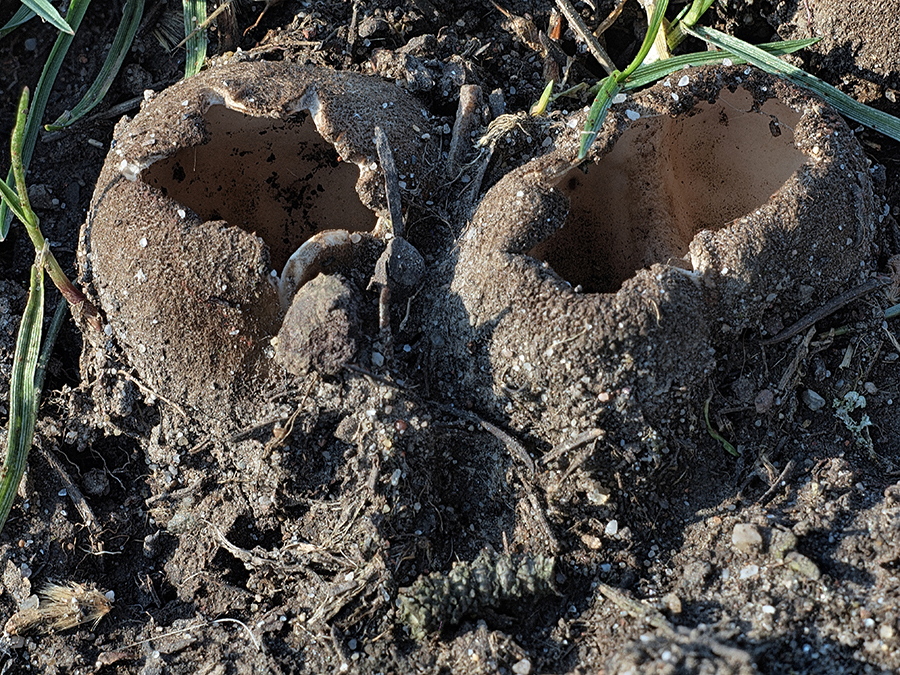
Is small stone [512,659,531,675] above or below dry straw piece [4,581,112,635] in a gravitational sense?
below

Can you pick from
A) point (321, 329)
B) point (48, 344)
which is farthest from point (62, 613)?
point (321, 329)

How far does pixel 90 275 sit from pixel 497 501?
1063 mm

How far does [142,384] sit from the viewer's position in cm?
186

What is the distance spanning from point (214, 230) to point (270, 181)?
433 millimetres

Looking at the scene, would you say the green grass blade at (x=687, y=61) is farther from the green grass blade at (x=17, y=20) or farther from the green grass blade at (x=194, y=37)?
the green grass blade at (x=17, y=20)

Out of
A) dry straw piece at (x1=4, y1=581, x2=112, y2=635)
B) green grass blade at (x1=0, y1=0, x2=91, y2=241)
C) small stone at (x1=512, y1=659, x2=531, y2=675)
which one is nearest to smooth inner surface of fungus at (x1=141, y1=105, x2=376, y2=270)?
green grass blade at (x1=0, y1=0, x2=91, y2=241)

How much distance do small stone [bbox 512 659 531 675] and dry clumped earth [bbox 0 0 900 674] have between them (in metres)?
0.02

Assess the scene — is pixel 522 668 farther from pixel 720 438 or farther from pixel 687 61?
pixel 687 61

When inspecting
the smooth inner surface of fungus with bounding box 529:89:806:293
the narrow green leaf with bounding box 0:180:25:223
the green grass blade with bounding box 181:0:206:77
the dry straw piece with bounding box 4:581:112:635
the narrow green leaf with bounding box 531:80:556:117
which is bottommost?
the dry straw piece with bounding box 4:581:112:635

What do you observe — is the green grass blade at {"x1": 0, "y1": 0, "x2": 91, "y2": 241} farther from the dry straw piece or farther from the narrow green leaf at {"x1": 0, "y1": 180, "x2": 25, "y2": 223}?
the dry straw piece

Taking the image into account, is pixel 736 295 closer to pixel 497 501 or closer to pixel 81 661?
pixel 497 501

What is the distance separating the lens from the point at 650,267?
6.06 feet

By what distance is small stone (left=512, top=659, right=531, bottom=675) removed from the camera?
1.54m

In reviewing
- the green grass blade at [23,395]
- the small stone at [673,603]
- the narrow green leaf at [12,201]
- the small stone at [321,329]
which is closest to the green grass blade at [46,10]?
the narrow green leaf at [12,201]
